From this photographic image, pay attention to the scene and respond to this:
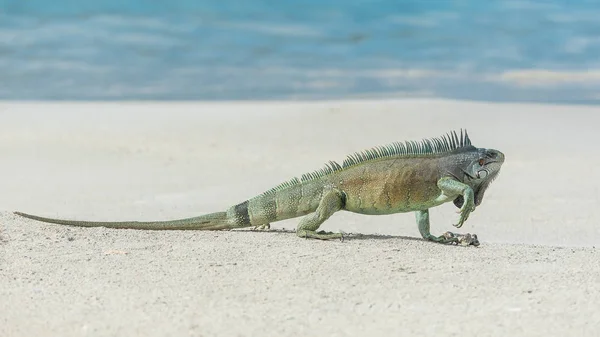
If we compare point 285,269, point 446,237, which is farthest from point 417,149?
point 285,269

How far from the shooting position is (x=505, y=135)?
2608 cm

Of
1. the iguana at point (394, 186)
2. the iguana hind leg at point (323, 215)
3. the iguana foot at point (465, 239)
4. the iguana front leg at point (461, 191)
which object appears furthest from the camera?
the iguana foot at point (465, 239)

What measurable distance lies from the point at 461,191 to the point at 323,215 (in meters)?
1.44

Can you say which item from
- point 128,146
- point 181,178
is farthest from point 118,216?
point 128,146

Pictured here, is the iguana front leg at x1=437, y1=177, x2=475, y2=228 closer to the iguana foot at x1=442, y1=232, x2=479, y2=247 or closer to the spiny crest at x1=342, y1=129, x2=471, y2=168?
the spiny crest at x1=342, y1=129, x2=471, y2=168

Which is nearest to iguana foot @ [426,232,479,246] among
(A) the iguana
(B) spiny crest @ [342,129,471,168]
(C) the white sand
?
(A) the iguana

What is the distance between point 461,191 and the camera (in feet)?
29.2

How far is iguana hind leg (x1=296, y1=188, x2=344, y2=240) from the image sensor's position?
926 centimetres

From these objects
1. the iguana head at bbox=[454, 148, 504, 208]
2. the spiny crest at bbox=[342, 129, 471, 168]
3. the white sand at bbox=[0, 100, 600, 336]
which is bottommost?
the white sand at bbox=[0, 100, 600, 336]

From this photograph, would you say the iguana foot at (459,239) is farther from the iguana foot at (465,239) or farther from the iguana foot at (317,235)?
the iguana foot at (317,235)

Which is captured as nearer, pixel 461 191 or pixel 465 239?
pixel 461 191

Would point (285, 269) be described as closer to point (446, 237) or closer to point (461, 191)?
point (461, 191)

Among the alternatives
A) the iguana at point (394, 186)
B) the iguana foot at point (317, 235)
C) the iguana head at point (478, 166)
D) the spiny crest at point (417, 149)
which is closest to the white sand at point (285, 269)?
the iguana foot at point (317, 235)

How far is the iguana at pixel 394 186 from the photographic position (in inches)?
360
